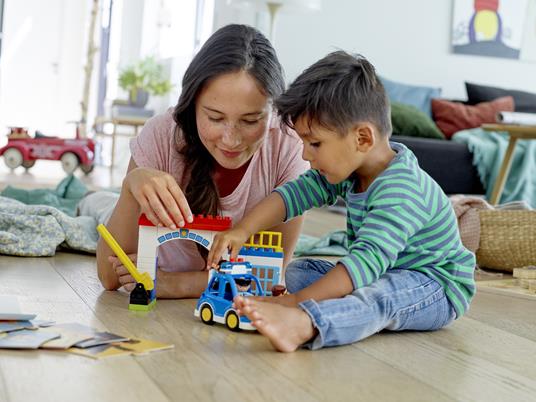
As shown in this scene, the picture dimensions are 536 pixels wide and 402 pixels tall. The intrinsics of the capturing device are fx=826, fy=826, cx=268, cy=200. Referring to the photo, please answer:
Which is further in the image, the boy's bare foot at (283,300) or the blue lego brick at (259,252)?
the blue lego brick at (259,252)

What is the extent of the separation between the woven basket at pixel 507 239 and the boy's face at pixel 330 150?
49.3 inches

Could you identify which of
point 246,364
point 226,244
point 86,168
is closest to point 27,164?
point 86,168

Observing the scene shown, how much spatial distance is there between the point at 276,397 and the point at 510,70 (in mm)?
5333

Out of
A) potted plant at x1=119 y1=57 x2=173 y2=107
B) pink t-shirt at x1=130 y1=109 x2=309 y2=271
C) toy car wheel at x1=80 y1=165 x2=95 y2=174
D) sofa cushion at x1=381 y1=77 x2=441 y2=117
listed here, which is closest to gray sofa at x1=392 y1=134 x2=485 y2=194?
sofa cushion at x1=381 y1=77 x2=441 y2=117

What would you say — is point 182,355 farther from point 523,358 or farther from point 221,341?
point 523,358

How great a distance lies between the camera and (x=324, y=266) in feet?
5.80

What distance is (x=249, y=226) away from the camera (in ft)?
5.48

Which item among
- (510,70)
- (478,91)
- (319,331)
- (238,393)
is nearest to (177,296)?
(319,331)

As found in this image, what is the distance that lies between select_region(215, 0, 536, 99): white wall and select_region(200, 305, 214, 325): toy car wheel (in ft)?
12.7

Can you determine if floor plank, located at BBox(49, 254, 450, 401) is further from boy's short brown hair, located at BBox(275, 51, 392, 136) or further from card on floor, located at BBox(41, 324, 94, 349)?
boy's short brown hair, located at BBox(275, 51, 392, 136)

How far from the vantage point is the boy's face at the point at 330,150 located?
5.08ft

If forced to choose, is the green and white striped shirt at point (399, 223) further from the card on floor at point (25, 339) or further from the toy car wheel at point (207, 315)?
the card on floor at point (25, 339)

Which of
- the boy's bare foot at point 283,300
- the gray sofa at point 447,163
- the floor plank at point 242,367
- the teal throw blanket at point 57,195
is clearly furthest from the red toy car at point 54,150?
the boy's bare foot at point 283,300

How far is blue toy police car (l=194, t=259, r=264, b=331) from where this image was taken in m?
1.48
